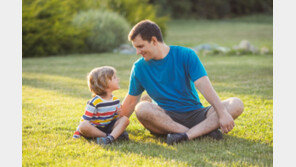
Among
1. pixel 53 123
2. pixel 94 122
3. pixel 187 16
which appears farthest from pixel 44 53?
pixel 187 16

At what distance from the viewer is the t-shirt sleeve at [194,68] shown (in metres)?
3.38

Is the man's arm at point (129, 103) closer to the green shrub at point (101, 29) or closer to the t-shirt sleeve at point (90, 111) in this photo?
the t-shirt sleeve at point (90, 111)

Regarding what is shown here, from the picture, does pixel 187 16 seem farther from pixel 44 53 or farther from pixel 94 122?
pixel 94 122

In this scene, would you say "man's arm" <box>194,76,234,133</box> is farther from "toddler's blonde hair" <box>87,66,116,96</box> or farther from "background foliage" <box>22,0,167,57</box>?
"background foliage" <box>22,0,167,57</box>

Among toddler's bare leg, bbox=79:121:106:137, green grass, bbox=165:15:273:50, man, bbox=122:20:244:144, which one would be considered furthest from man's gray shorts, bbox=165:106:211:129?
green grass, bbox=165:15:273:50

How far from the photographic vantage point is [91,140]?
3604mm

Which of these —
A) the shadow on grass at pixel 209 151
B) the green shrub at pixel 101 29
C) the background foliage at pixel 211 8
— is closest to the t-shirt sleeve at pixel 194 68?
the shadow on grass at pixel 209 151

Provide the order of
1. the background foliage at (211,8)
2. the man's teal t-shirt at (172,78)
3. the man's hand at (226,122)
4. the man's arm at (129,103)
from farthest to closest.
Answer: the background foliage at (211,8) → the man's arm at (129,103) → the man's teal t-shirt at (172,78) → the man's hand at (226,122)

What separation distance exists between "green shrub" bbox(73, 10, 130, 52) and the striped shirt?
420 inches

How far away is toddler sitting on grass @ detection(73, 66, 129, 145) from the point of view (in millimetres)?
3533

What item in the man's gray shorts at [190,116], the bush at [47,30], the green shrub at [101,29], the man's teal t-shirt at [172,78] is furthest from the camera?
the green shrub at [101,29]

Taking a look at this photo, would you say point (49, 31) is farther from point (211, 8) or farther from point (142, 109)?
point (211, 8)

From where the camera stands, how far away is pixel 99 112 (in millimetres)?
3598

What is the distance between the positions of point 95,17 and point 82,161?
40.2 feet
